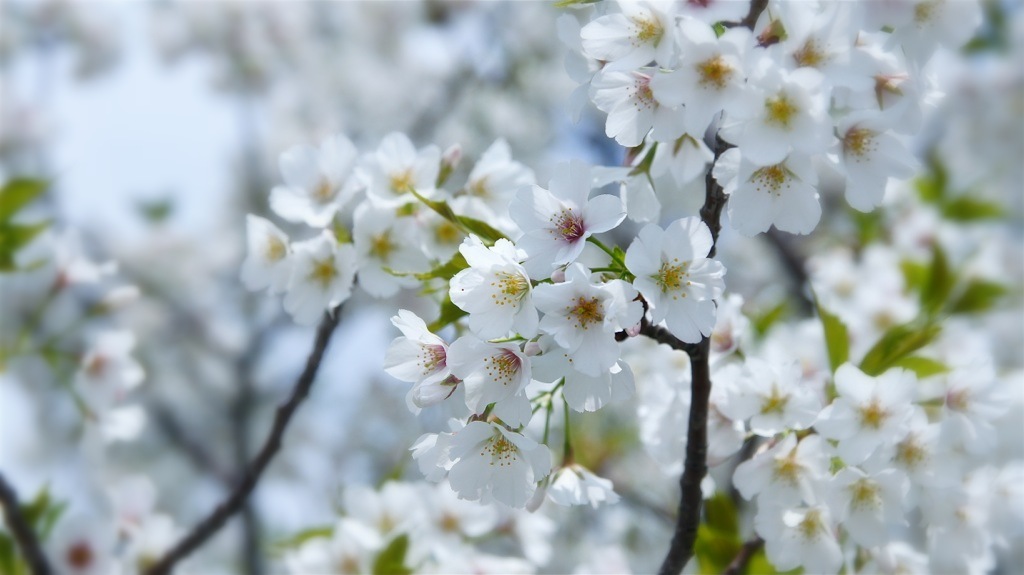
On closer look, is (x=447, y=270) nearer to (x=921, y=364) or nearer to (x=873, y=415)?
(x=873, y=415)

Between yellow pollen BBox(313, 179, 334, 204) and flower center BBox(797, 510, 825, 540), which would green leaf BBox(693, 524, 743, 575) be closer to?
flower center BBox(797, 510, 825, 540)

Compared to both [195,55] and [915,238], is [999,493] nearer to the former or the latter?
[915,238]

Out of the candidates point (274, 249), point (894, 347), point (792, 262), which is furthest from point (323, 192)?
point (792, 262)

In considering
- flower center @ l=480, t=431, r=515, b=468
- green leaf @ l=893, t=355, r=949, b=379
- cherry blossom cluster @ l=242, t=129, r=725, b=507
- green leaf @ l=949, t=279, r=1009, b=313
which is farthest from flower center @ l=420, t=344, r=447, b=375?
green leaf @ l=949, t=279, r=1009, b=313

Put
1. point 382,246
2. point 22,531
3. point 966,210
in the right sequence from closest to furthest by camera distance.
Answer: point 382,246
point 22,531
point 966,210

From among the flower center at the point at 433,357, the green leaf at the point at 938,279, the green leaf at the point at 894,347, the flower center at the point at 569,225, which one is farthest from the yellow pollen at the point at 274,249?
the green leaf at the point at 938,279
